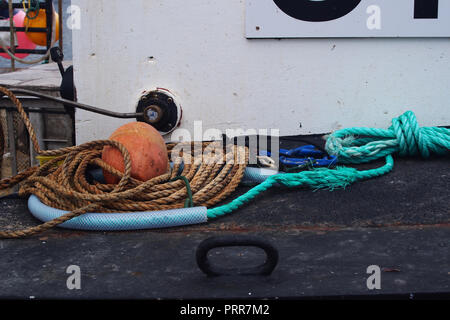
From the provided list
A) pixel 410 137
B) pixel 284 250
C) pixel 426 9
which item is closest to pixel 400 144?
→ pixel 410 137

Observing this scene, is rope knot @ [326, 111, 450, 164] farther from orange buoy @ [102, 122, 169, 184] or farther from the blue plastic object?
orange buoy @ [102, 122, 169, 184]

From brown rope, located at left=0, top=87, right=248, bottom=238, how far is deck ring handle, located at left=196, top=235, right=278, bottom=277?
0.53m

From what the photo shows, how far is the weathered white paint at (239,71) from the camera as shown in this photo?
92.2 inches

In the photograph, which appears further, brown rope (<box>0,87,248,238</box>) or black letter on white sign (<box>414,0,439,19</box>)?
black letter on white sign (<box>414,0,439,19</box>)

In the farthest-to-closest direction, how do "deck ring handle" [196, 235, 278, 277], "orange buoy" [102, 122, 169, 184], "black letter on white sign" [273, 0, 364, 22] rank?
"black letter on white sign" [273, 0, 364, 22] → "orange buoy" [102, 122, 169, 184] → "deck ring handle" [196, 235, 278, 277]

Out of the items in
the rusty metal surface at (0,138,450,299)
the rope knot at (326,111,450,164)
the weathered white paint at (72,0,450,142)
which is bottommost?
the rusty metal surface at (0,138,450,299)

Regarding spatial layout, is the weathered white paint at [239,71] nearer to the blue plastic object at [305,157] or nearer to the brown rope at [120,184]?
the blue plastic object at [305,157]

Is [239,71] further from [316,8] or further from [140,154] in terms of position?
[140,154]

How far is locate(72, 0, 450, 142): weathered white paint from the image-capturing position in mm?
2342

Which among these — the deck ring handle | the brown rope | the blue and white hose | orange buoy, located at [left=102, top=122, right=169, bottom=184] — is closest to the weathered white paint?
the brown rope

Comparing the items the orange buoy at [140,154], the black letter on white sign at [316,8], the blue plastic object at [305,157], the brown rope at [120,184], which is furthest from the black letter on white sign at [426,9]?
the orange buoy at [140,154]

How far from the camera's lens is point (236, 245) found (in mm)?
1019
